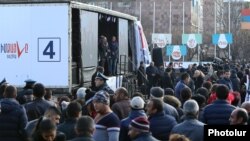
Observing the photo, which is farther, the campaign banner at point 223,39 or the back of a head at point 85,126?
the campaign banner at point 223,39

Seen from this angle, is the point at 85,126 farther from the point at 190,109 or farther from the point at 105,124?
the point at 190,109

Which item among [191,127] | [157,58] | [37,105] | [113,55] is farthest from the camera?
[157,58]

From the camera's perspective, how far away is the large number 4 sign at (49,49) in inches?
562

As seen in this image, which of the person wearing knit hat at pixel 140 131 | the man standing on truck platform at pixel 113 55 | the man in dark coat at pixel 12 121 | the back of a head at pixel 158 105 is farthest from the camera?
the man standing on truck platform at pixel 113 55

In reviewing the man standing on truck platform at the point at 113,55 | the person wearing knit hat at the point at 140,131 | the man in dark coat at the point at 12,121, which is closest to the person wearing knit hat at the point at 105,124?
the person wearing knit hat at the point at 140,131

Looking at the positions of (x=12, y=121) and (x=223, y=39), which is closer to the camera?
(x=12, y=121)

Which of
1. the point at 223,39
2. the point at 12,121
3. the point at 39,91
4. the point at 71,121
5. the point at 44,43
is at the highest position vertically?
the point at 223,39

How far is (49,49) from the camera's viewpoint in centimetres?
1438

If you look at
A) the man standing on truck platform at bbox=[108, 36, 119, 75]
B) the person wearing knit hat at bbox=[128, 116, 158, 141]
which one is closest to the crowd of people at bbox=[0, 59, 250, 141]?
the person wearing knit hat at bbox=[128, 116, 158, 141]

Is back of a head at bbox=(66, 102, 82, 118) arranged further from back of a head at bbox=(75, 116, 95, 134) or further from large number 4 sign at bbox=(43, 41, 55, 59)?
large number 4 sign at bbox=(43, 41, 55, 59)

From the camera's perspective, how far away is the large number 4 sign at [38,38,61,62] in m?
14.3

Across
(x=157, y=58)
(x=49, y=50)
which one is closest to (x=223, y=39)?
(x=157, y=58)

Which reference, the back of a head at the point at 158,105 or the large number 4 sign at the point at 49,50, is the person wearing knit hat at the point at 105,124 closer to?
the back of a head at the point at 158,105

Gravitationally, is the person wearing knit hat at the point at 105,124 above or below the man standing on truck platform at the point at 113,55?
below
